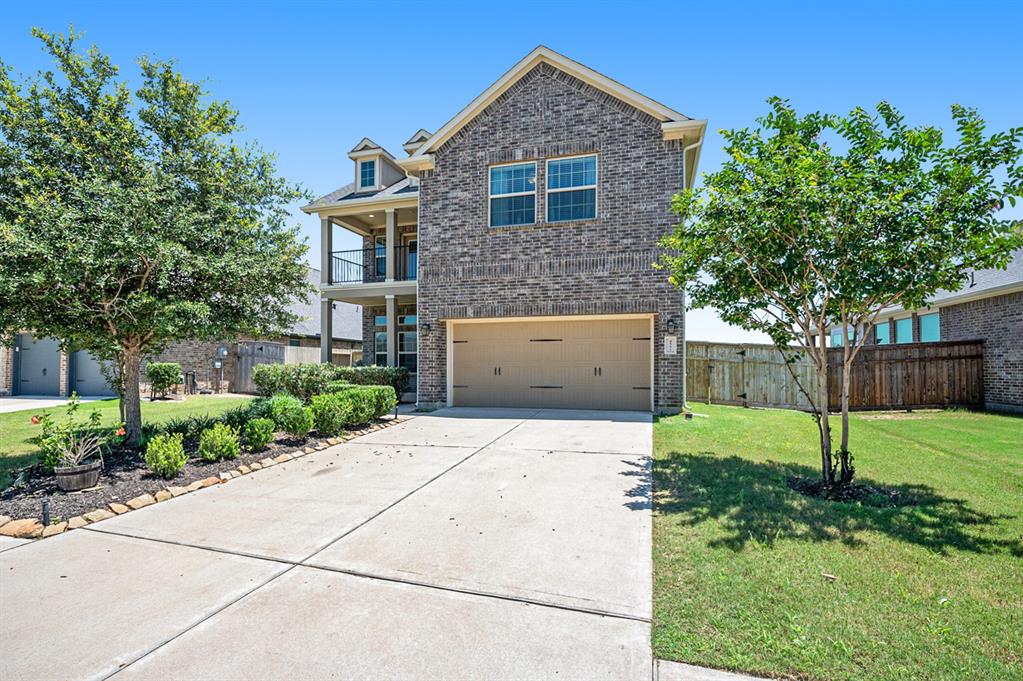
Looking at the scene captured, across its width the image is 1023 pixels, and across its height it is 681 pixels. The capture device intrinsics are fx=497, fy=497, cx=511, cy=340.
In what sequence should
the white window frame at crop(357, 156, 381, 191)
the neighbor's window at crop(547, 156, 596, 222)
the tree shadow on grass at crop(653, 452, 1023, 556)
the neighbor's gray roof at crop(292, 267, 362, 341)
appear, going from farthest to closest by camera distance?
1. the neighbor's gray roof at crop(292, 267, 362, 341)
2. the white window frame at crop(357, 156, 381, 191)
3. the neighbor's window at crop(547, 156, 596, 222)
4. the tree shadow on grass at crop(653, 452, 1023, 556)

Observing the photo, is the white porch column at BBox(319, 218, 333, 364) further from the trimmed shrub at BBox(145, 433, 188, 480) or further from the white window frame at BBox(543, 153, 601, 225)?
the trimmed shrub at BBox(145, 433, 188, 480)

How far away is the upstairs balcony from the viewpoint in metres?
16.0

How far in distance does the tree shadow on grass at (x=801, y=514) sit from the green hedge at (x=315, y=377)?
9.73m

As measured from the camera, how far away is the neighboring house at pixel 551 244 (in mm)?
11672

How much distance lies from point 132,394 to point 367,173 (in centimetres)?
1152

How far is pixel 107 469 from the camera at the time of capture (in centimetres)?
640

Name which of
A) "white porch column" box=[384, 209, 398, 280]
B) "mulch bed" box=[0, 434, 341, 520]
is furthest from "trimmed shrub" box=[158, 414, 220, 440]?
"white porch column" box=[384, 209, 398, 280]

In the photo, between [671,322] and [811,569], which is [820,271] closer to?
[811,569]

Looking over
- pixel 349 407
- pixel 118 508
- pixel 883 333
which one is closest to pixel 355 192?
pixel 349 407

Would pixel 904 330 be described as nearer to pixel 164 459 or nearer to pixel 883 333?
pixel 883 333

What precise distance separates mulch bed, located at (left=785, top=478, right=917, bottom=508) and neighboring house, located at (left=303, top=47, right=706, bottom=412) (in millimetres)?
5858

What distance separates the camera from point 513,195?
41.7ft

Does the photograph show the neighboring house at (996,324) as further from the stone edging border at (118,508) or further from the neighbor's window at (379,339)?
the neighbor's window at (379,339)

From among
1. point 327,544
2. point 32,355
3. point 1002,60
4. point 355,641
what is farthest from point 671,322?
point 32,355
